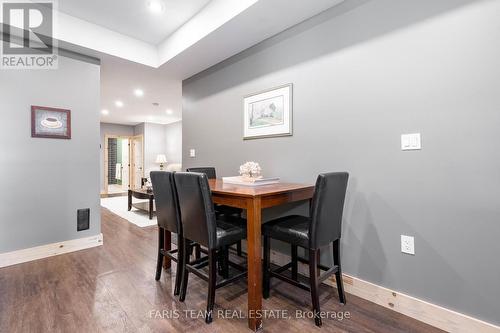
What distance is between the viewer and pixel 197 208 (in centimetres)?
158

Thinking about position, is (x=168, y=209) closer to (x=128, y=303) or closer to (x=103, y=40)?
(x=128, y=303)

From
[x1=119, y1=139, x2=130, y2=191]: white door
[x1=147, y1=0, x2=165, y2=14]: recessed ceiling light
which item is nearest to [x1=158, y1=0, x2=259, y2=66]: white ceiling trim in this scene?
[x1=147, y1=0, x2=165, y2=14]: recessed ceiling light

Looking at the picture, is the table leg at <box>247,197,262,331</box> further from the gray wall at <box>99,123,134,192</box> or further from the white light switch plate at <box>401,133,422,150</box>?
the gray wall at <box>99,123,134,192</box>

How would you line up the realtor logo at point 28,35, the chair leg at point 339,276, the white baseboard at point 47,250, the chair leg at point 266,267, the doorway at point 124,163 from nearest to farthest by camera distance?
the chair leg at point 339,276 < the chair leg at point 266,267 < the realtor logo at point 28,35 < the white baseboard at point 47,250 < the doorway at point 124,163

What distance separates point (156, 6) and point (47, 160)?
6.91ft

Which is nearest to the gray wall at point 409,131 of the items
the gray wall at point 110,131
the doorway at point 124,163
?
the doorway at point 124,163

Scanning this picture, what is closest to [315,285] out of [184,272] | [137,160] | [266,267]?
[266,267]

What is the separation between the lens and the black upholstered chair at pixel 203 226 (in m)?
1.53

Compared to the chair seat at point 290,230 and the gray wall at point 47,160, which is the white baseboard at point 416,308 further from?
the gray wall at point 47,160

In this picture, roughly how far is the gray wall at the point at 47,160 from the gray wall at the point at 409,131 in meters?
2.45

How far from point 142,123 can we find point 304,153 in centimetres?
744

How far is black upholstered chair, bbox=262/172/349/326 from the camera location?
1.50 m

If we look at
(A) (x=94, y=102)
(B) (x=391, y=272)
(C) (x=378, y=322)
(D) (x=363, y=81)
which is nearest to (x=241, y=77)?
(D) (x=363, y=81)

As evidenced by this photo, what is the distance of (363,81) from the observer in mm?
1868
